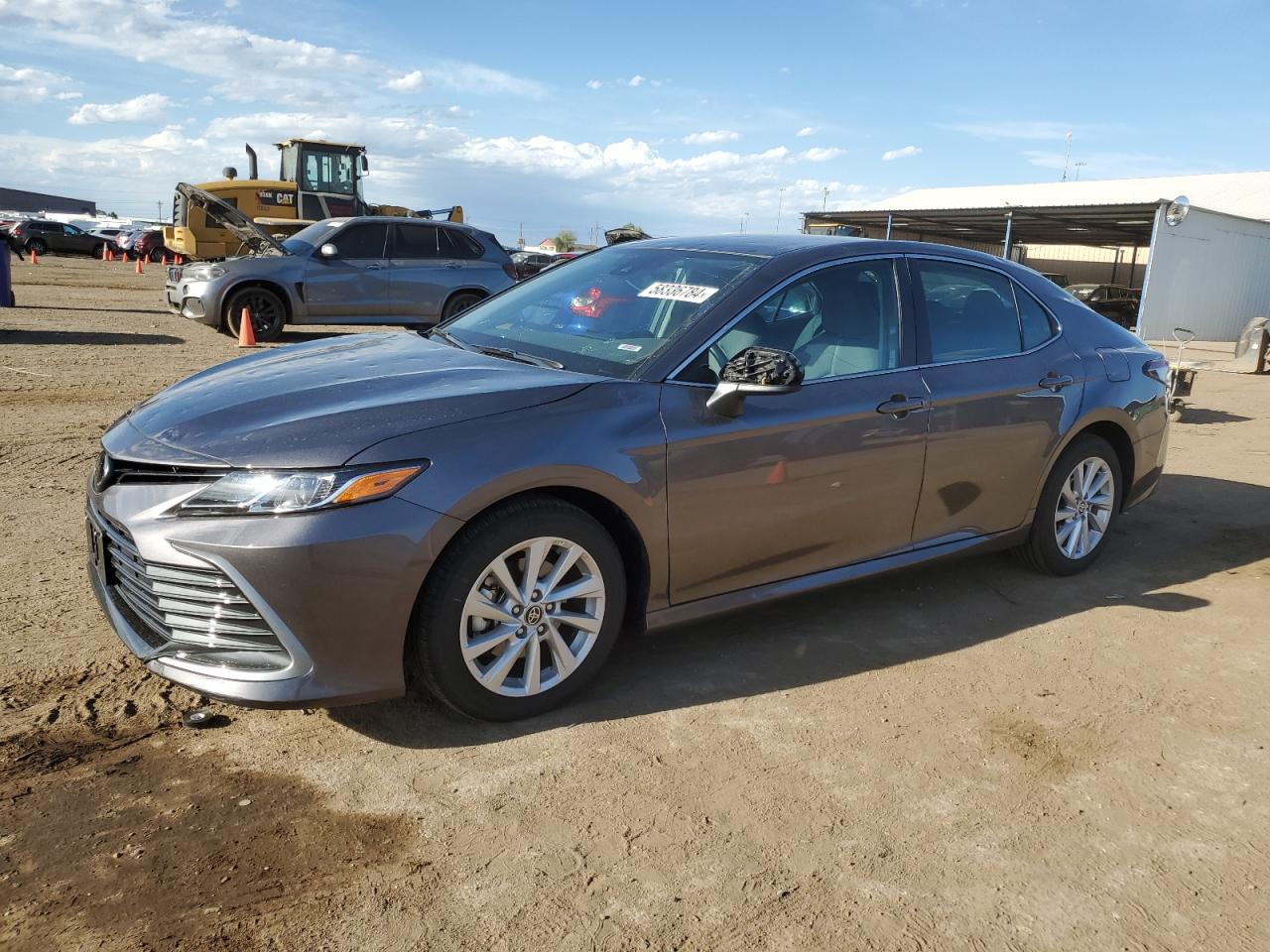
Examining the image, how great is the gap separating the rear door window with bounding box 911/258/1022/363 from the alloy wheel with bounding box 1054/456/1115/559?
2.63 feet

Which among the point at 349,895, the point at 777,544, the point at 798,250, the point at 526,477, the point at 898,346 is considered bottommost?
the point at 349,895

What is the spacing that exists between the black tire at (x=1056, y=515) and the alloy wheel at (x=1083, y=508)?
0.02m

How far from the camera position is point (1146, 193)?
37.4 m

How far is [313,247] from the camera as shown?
12992 mm

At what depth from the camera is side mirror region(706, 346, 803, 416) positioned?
11.4 feet

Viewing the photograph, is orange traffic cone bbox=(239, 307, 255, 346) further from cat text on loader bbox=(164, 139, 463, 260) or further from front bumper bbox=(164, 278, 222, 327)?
cat text on loader bbox=(164, 139, 463, 260)

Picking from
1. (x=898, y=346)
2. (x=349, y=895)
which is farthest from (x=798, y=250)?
(x=349, y=895)

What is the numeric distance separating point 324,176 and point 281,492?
21092 mm

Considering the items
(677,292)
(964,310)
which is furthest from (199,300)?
(964,310)

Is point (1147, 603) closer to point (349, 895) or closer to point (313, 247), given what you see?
point (349, 895)

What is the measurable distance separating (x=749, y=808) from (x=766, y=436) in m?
1.37

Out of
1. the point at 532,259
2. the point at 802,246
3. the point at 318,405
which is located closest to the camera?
the point at 318,405

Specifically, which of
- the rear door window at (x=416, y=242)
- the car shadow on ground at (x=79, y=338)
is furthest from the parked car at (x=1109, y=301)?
the car shadow on ground at (x=79, y=338)

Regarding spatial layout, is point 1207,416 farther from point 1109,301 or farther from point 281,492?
point 1109,301
